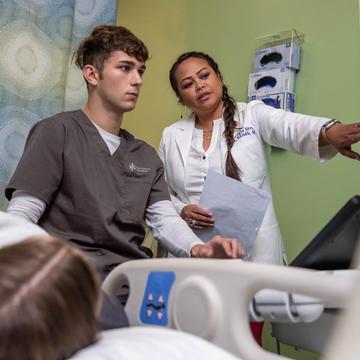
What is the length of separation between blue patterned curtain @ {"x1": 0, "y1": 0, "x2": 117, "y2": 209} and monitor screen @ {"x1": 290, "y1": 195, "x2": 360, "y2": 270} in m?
1.19

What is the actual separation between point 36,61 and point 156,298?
1.31 m

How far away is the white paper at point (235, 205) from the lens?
55.2 inches

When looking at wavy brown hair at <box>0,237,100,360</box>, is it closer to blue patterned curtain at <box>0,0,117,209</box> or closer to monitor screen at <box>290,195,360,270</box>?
monitor screen at <box>290,195,360,270</box>

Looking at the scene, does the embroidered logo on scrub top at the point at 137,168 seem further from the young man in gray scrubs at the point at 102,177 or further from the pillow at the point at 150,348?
the pillow at the point at 150,348

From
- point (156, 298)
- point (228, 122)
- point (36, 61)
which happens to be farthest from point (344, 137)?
point (36, 61)

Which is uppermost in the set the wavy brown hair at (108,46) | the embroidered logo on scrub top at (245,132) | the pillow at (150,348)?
the wavy brown hair at (108,46)

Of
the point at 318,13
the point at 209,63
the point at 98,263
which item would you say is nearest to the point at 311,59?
the point at 318,13

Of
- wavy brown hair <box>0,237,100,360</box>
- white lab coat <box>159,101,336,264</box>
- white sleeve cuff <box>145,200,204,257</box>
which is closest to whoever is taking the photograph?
wavy brown hair <box>0,237,100,360</box>

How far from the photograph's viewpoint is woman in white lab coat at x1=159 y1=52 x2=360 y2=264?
4.85 ft

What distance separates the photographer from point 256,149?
1.58 meters

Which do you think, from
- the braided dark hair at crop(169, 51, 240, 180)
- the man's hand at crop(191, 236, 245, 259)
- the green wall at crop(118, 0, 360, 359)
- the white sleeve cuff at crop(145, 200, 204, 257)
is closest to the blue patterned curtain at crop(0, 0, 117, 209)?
the braided dark hair at crop(169, 51, 240, 180)

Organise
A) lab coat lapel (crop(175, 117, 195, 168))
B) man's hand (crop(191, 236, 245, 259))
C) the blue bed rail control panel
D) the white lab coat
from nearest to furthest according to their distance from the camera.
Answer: the blue bed rail control panel
man's hand (crop(191, 236, 245, 259))
the white lab coat
lab coat lapel (crop(175, 117, 195, 168))

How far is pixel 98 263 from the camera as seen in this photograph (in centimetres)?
Answer: 112

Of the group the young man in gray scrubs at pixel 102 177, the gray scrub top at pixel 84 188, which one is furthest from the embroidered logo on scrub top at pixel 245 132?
the gray scrub top at pixel 84 188
